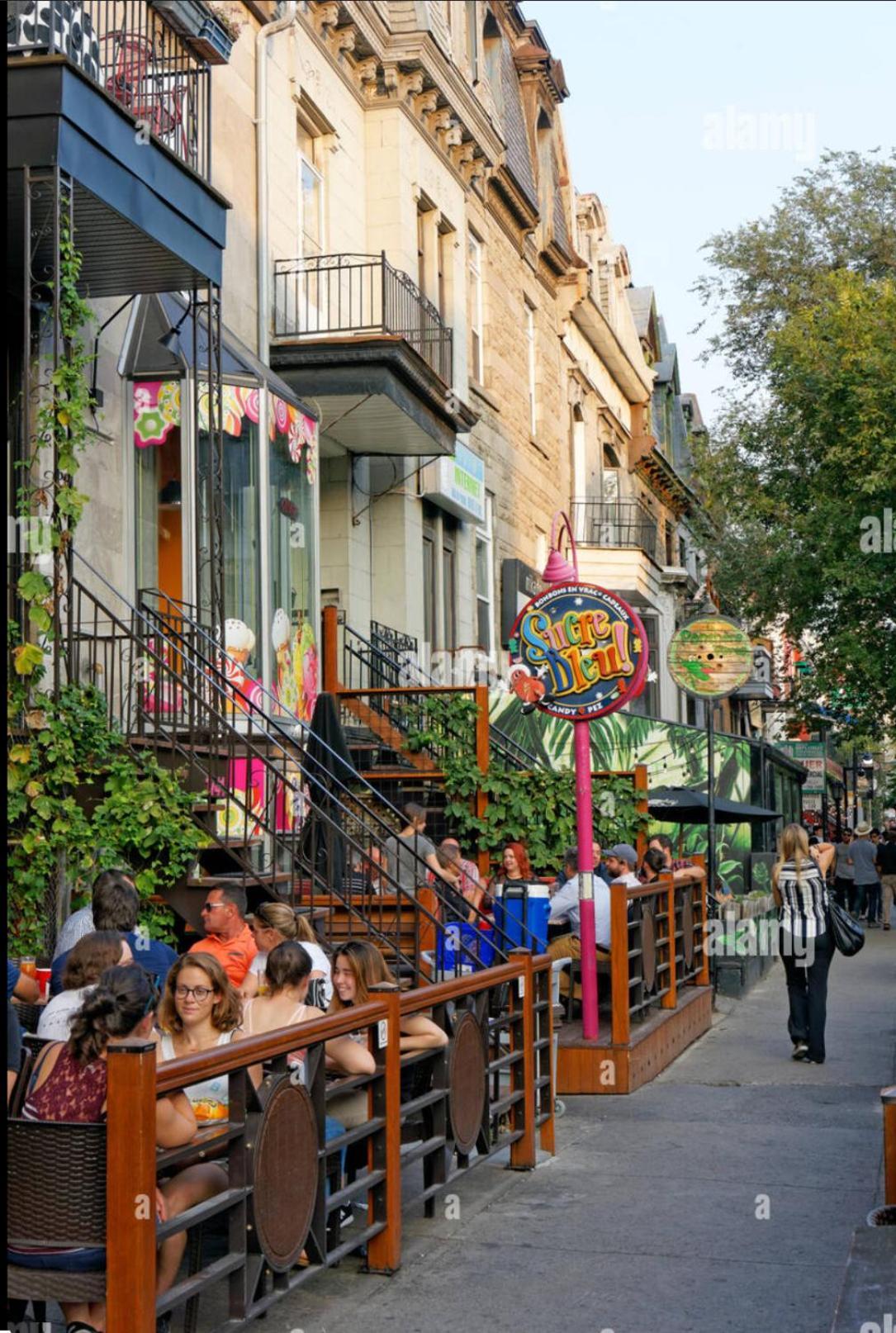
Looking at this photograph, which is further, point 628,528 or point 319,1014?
point 628,528

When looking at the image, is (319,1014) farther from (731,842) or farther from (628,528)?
(628,528)

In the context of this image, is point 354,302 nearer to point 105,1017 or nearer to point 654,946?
point 654,946

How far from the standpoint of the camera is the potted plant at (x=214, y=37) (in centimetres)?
1395

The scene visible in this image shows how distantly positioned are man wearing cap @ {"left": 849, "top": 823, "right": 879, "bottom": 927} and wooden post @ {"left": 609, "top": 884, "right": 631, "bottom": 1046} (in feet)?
60.3

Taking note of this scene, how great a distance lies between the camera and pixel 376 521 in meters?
20.1

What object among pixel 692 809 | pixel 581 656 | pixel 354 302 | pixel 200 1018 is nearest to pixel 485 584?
pixel 692 809

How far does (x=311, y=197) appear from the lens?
60.6 ft

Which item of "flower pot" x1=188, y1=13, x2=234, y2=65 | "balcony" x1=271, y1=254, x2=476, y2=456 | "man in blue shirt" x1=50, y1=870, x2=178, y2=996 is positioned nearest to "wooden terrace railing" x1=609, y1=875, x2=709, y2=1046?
"man in blue shirt" x1=50, y1=870, x2=178, y2=996

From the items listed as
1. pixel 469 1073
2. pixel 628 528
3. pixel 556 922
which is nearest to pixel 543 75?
pixel 628 528

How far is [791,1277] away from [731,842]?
1564cm

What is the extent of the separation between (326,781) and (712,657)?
743 centimetres

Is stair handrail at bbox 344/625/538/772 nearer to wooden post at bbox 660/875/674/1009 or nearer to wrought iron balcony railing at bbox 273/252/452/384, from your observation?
wrought iron balcony railing at bbox 273/252/452/384

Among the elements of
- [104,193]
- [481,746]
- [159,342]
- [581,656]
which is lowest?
[481,746]

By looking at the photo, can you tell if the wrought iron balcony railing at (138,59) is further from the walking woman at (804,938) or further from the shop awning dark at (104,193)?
the walking woman at (804,938)
